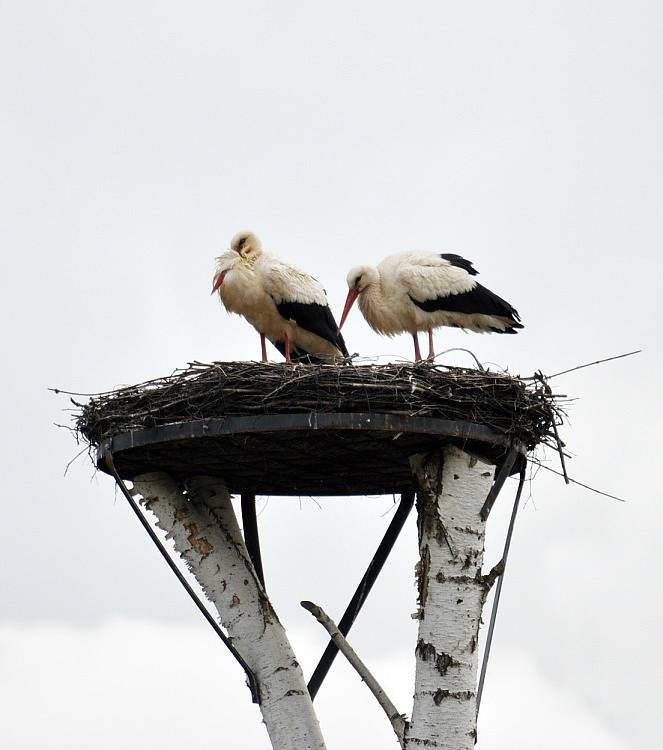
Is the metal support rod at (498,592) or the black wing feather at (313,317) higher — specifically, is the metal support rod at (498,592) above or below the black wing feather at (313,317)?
below

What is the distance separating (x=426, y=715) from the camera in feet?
26.0

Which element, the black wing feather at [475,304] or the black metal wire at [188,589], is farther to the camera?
the black wing feather at [475,304]

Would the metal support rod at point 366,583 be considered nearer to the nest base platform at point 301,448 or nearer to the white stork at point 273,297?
the nest base platform at point 301,448

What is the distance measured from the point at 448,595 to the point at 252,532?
2.28m

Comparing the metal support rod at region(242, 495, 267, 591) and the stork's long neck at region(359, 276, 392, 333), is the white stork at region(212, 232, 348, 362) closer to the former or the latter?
the stork's long neck at region(359, 276, 392, 333)

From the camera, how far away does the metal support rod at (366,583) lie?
31.7 feet

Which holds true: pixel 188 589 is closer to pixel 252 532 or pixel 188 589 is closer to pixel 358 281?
pixel 252 532

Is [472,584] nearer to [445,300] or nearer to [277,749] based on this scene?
[277,749]

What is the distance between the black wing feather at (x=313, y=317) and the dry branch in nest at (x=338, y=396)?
244 centimetres

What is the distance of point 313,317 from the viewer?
1085cm

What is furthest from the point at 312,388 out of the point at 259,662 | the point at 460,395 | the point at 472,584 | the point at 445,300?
the point at 445,300

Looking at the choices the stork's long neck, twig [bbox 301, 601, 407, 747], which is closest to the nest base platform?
twig [bbox 301, 601, 407, 747]

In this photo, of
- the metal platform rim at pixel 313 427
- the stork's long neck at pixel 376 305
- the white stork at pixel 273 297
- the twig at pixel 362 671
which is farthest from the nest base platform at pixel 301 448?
the stork's long neck at pixel 376 305

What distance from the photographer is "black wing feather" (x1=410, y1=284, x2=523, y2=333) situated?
37.5 ft
